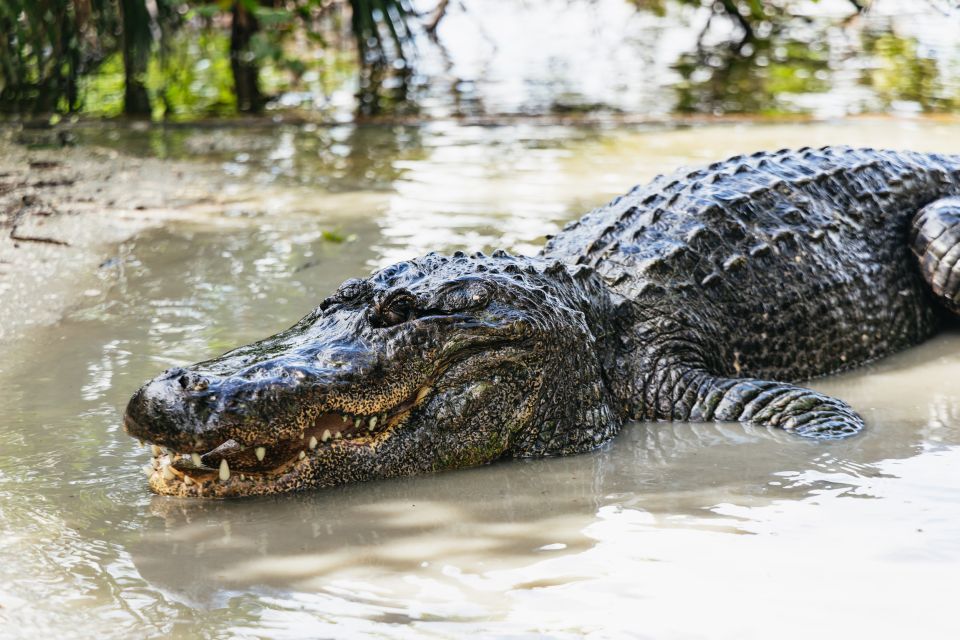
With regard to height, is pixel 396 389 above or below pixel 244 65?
below

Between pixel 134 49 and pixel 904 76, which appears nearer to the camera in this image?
pixel 134 49

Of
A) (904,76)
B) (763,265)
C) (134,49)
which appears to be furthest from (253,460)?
(904,76)

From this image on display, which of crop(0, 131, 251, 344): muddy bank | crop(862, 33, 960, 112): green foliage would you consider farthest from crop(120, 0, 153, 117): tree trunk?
crop(862, 33, 960, 112): green foliage

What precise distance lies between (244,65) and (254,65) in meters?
0.16

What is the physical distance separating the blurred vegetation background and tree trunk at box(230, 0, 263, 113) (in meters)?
0.02

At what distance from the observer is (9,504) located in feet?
10.9

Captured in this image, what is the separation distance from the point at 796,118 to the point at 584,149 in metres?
2.31

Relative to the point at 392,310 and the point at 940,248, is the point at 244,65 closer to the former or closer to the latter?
the point at 940,248

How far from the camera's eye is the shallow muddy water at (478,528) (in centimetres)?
269

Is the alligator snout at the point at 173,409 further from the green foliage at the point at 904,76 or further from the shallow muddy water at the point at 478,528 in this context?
the green foliage at the point at 904,76

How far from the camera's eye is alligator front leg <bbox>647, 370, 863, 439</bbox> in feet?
13.3

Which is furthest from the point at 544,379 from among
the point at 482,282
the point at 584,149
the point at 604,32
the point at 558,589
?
the point at 604,32

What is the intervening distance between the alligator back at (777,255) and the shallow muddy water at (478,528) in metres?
0.23

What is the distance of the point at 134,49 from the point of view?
A: 33.3ft
